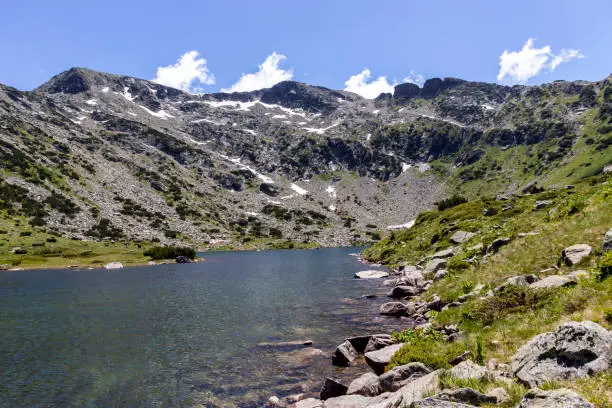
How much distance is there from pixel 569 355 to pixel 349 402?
29.5 feet

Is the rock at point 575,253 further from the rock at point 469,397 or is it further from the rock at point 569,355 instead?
the rock at point 469,397

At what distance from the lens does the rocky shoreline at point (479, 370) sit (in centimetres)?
955

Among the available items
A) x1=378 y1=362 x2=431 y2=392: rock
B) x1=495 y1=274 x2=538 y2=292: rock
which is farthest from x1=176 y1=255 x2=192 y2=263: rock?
x1=378 y1=362 x2=431 y2=392: rock

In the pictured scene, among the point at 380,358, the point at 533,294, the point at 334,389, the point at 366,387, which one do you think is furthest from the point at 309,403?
the point at 533,294

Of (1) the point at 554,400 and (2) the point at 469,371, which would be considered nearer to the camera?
(1) the point at 554,400

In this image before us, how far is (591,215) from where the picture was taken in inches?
911

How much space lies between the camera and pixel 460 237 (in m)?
52.7

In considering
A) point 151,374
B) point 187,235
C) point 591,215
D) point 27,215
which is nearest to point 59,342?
point 151,374

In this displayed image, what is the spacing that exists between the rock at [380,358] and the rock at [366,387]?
2.16 m

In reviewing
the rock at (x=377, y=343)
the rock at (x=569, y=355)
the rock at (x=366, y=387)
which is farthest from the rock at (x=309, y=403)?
the rock at (x=569, y=355)

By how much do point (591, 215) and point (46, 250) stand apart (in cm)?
14651

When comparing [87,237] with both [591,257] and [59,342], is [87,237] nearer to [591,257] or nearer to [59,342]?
[59,342]

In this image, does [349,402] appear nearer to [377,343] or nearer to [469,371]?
[469,371]

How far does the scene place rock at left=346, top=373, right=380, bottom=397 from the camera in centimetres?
1638
